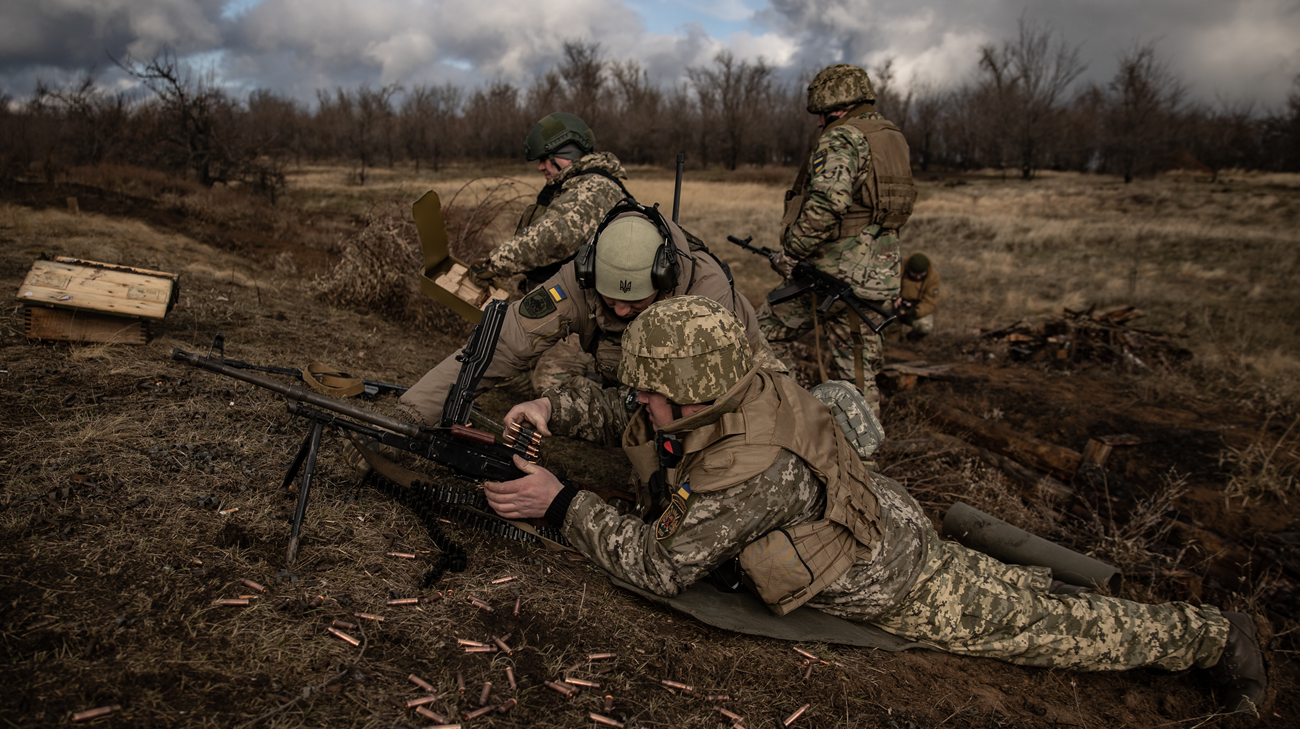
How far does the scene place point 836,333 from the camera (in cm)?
578

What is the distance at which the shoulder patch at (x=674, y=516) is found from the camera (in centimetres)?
269

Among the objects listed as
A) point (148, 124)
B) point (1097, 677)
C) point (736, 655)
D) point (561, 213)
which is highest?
point (148, 124)

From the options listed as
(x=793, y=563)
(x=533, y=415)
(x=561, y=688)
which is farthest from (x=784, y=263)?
(x=561, y=688)

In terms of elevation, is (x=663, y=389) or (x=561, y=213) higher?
(x=561, y=213)

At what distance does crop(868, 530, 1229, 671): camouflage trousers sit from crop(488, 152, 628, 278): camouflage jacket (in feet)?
10.3

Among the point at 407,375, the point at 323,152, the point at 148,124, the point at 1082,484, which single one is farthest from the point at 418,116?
the point at 1082,484

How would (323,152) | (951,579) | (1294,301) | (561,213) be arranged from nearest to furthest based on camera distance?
(951,579) < (561,213) < (1294,301) < (323,152)

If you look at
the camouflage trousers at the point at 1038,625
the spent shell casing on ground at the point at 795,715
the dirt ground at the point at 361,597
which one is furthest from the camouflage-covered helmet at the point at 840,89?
the spent shell casing on ground at the point at 795,715

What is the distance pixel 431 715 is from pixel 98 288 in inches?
166

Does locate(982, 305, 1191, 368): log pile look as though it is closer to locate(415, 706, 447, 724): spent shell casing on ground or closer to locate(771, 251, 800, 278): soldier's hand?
locate(771, 251, 800, 278): soldier's hand

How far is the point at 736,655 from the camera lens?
9.27 feet

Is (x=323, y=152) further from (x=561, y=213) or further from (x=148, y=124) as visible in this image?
(x=561, y=213)

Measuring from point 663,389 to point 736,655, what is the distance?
118 centimetres

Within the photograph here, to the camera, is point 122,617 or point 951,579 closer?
point 122,617
